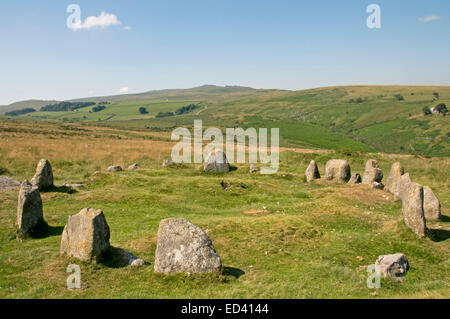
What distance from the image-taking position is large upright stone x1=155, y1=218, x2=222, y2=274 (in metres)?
14.1

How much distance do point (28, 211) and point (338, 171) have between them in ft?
95.1

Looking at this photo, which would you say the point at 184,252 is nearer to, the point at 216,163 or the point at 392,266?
the point at 392,266

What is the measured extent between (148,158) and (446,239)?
3945 centimetres

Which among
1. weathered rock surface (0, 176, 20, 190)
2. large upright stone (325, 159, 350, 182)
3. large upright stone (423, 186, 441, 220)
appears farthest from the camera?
large upright stone (325, 159, 350, 182)

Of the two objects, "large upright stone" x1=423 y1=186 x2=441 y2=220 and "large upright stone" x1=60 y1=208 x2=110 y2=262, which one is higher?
"large upright stone" x1=60 y1=208 x2=110 y2=262

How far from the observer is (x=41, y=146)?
5012cm

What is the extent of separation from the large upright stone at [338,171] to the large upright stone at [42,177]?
27.5m

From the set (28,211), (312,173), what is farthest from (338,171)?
(28,211)

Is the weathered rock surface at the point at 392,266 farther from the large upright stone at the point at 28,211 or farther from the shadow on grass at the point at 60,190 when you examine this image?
the shadow on grass at the point at 60,190

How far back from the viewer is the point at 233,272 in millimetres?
14766

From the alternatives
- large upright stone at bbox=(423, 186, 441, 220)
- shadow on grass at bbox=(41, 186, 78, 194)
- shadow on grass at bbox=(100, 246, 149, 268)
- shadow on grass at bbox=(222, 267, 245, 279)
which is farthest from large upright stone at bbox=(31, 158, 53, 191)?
large upright stone at bbox=(423, 186, 441, 220)

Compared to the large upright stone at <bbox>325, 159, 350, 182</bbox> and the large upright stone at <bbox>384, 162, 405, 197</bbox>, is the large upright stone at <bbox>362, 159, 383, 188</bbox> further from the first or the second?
the large upright stone at <bbox>325, 159, 350, 182</bbox>

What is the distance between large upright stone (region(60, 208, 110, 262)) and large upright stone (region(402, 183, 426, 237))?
16654 mm
